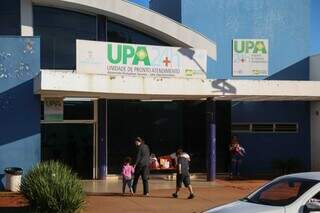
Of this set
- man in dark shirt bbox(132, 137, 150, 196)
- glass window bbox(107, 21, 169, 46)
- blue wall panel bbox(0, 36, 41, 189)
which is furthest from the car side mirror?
glass window bbox(107, 21, 169, 46)

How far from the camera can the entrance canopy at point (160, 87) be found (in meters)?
20.0

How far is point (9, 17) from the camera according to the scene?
2434 cm

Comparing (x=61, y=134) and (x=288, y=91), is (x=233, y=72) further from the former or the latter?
(x=61, y=134)

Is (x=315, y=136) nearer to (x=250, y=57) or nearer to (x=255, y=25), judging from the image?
(x=250, y=57)

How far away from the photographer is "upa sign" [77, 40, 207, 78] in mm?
22141

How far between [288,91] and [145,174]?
739 centimetres

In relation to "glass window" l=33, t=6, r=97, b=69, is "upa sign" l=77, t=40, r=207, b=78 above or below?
below

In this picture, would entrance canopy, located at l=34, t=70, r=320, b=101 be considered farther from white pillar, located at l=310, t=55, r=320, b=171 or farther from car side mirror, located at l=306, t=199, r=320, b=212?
car side mirror, located at l=306, t=199, r=320, b=212

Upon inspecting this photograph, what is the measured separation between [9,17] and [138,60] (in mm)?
5340

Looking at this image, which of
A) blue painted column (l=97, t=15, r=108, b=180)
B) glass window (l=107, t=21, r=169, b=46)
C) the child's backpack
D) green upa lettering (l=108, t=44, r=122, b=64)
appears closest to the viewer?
the child's backpack

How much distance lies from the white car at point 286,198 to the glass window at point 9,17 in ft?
50.7

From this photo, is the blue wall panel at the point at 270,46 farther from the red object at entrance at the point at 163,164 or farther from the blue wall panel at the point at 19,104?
the blue wall panel at the point at 19,104

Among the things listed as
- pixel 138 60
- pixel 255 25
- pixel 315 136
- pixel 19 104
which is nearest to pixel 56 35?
pixel 138 60

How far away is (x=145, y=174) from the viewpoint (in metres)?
19.5
